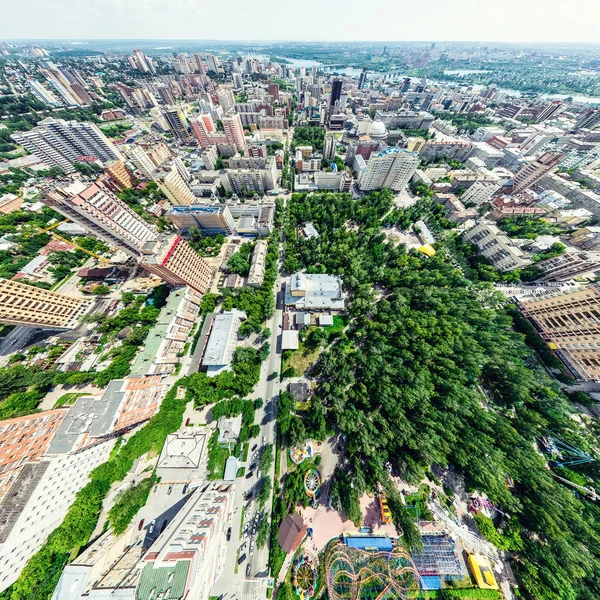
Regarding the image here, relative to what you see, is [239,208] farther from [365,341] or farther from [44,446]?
[44,446]

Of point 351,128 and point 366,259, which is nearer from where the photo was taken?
point 366,259

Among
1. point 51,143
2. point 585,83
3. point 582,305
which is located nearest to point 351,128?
point 582,305

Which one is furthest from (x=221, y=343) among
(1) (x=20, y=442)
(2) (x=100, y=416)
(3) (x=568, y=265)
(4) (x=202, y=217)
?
(3) (x=568, y=265)

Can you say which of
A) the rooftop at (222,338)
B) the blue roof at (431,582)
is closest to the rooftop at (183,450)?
the rooftop at (222,338)

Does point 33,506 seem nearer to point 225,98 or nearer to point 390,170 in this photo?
point 390,170

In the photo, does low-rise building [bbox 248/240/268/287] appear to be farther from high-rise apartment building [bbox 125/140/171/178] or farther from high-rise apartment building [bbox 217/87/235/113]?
high-rise apartment building [bbox 217/87/235/113]
